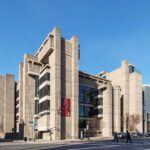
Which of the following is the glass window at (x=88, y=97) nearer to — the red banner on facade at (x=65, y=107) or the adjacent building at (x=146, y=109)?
the red banner on facade at (x=65, y=107)

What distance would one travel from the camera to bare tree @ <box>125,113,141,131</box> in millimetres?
107562

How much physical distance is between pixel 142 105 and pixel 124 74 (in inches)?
569

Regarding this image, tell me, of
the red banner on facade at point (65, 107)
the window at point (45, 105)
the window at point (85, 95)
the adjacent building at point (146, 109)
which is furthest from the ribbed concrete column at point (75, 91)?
the adjacent building at point (146, 109)

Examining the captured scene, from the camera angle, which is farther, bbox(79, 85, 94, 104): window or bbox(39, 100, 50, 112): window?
bbox(79, 85, 94, 104): window

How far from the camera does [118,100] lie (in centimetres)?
10562

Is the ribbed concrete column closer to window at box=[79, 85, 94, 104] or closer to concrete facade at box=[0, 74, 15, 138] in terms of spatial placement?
window at box=[79, 85, 94, 104]

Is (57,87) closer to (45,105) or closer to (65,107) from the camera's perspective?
(65,107)

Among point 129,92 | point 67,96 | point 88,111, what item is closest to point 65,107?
point 67,96

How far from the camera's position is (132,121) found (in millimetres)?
108188

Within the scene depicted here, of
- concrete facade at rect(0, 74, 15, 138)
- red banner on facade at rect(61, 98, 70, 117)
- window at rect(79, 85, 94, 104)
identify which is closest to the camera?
red banner on facade at rect(61, 98, 70, 117)

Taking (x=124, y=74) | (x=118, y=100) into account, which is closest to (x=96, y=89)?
(x=118, y=100)

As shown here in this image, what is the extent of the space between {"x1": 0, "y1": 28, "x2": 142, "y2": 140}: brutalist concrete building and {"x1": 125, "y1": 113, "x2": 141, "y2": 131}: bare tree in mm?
2146

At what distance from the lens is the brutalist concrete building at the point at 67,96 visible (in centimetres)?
7562

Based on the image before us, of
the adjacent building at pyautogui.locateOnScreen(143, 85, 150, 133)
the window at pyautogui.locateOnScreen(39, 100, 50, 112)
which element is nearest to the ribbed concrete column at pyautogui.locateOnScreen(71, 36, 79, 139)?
the window at pyautogui.locateOnScreen(39, 100, 50, 112)
